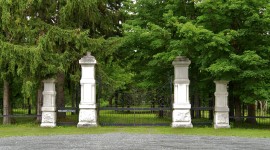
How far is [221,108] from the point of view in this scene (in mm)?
17719

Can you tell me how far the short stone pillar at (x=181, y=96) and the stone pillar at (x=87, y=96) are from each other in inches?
140

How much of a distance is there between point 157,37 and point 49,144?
369 inches

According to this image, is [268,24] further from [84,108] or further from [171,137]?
[84,108]

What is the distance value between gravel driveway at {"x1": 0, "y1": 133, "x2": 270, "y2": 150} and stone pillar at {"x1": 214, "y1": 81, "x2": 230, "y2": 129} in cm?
404

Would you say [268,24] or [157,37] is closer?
[268,24]

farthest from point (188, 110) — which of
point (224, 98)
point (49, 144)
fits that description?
point (49, 144)

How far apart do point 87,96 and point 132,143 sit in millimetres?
6261

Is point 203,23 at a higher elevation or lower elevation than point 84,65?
higher

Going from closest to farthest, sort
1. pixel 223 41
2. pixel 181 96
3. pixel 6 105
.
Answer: pixel 223 41 → pixel 181 96 → pixel 6 105

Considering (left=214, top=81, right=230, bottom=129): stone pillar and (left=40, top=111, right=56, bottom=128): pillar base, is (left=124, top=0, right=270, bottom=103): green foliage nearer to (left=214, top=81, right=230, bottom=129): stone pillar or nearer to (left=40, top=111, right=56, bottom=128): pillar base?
(left=214, top=81, right=230, bottom=129): stone pillar

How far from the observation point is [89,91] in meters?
18.1

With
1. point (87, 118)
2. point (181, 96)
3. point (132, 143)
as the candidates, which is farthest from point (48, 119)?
point (132, 143)

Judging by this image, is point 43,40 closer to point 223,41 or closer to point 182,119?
point 182,119

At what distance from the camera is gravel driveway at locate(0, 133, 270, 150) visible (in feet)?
37.1
